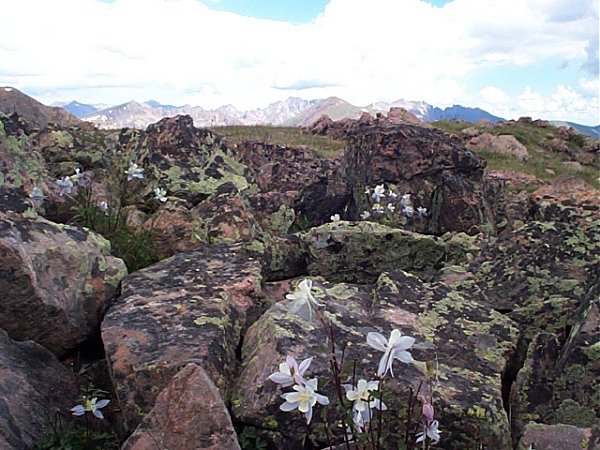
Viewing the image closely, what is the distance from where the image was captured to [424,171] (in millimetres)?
10000

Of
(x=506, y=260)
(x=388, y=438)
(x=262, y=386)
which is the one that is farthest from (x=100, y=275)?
(x=506, y=260)

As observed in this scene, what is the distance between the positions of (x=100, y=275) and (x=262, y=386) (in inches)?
72.0

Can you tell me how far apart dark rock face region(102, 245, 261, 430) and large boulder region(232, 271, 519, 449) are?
0.73ft

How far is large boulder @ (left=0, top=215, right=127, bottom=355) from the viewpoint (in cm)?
425

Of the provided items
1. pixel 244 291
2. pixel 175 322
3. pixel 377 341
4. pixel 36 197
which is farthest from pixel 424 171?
pixel 377 341

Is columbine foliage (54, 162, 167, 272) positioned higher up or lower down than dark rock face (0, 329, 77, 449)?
higher up

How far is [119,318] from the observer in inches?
171

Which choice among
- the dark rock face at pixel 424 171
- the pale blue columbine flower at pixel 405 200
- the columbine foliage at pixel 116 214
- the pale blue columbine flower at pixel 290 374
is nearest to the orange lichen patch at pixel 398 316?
the pale blue columbine flower at pixel 290 374

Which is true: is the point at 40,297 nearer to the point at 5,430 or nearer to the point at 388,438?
the point at 5,430

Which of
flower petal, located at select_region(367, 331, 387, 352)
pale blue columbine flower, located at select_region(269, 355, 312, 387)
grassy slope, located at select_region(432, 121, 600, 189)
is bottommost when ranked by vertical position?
grassy slope, located at select_region(432, 121, 600, 189)

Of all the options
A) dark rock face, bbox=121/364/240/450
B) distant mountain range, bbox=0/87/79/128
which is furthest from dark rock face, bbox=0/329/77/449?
distant mountain range, bbox=0/87/79/128

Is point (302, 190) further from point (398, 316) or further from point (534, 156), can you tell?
point (534, 156)

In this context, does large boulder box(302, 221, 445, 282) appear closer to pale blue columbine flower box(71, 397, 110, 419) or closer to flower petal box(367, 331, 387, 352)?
pale blue columbine flower box(71, 397, 110, 419)

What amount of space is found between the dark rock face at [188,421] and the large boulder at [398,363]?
48cm
